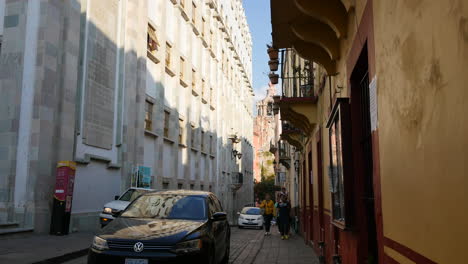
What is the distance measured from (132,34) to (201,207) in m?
13.7

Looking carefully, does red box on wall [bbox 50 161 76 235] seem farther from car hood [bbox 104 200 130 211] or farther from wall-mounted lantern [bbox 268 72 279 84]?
wall-mounted lantern [bbox 268 72 279 84]

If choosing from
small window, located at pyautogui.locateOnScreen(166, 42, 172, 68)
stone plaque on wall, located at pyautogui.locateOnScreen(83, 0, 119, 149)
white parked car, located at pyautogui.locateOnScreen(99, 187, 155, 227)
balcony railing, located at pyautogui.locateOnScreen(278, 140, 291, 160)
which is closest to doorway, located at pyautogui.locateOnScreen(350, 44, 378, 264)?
white parked car, located at pyautogui.locateOnScreen(99, 187, 155, 227)

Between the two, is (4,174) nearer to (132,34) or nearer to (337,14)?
(132,34)

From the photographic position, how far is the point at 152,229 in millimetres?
6750

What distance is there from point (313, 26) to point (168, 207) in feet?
13.8

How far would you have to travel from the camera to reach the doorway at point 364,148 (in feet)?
17.6

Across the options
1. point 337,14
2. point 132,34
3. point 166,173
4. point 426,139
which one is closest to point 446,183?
point 426,139

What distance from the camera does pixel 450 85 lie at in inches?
84.5

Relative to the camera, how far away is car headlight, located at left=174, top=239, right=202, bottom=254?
6.35 m

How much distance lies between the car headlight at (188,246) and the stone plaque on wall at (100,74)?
10197 mm

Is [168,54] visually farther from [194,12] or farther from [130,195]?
[130,195]

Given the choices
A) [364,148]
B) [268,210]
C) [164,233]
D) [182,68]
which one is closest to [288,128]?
[268,210]

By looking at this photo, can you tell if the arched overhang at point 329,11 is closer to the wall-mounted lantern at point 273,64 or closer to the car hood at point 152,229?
the car hood at point 152,229

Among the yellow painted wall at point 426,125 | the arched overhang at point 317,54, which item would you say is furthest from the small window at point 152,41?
the yellow painted wall at point 426,125
